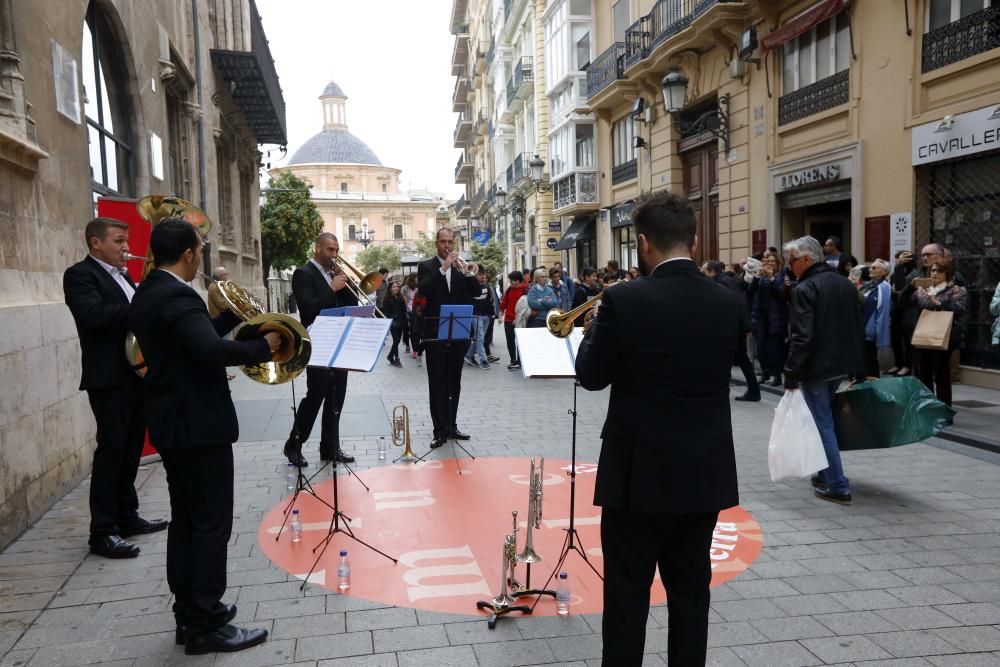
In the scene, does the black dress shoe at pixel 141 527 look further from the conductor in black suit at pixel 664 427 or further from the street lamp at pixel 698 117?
the street lamp at pixel 698 117

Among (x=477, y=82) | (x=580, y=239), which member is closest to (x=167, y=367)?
(x=580, y=239)

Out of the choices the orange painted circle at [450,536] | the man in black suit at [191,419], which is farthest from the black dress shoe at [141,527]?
the man in black suit at [191,419]

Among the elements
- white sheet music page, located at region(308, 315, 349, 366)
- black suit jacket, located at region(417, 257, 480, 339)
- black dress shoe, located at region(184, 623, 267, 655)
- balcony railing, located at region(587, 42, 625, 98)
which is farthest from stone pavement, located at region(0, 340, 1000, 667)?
balcony railing, located at region(587, 42, 625, 98)

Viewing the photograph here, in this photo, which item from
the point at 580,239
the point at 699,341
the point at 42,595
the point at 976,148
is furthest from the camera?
the point at 580,239

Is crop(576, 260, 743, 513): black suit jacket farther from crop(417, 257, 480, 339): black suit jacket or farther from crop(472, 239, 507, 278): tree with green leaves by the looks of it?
crop(472, 239, 507, 278): tree with green leaves

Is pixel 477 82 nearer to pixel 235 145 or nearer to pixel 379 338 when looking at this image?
pixel 235 145

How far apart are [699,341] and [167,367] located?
228 cm

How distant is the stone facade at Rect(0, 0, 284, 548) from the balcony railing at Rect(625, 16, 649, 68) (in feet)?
39.8

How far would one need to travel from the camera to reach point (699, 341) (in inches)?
100

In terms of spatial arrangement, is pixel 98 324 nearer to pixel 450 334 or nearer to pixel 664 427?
pixel 450 334

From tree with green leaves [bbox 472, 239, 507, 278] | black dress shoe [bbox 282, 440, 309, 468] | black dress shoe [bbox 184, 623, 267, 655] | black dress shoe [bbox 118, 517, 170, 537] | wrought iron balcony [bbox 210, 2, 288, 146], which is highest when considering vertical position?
wrought iron balcony [bbox 210, 2, 288, 146]

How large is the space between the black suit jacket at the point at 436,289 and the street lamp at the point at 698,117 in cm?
976

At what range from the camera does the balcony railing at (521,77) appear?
33375mm

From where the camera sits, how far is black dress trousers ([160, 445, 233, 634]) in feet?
10.9
